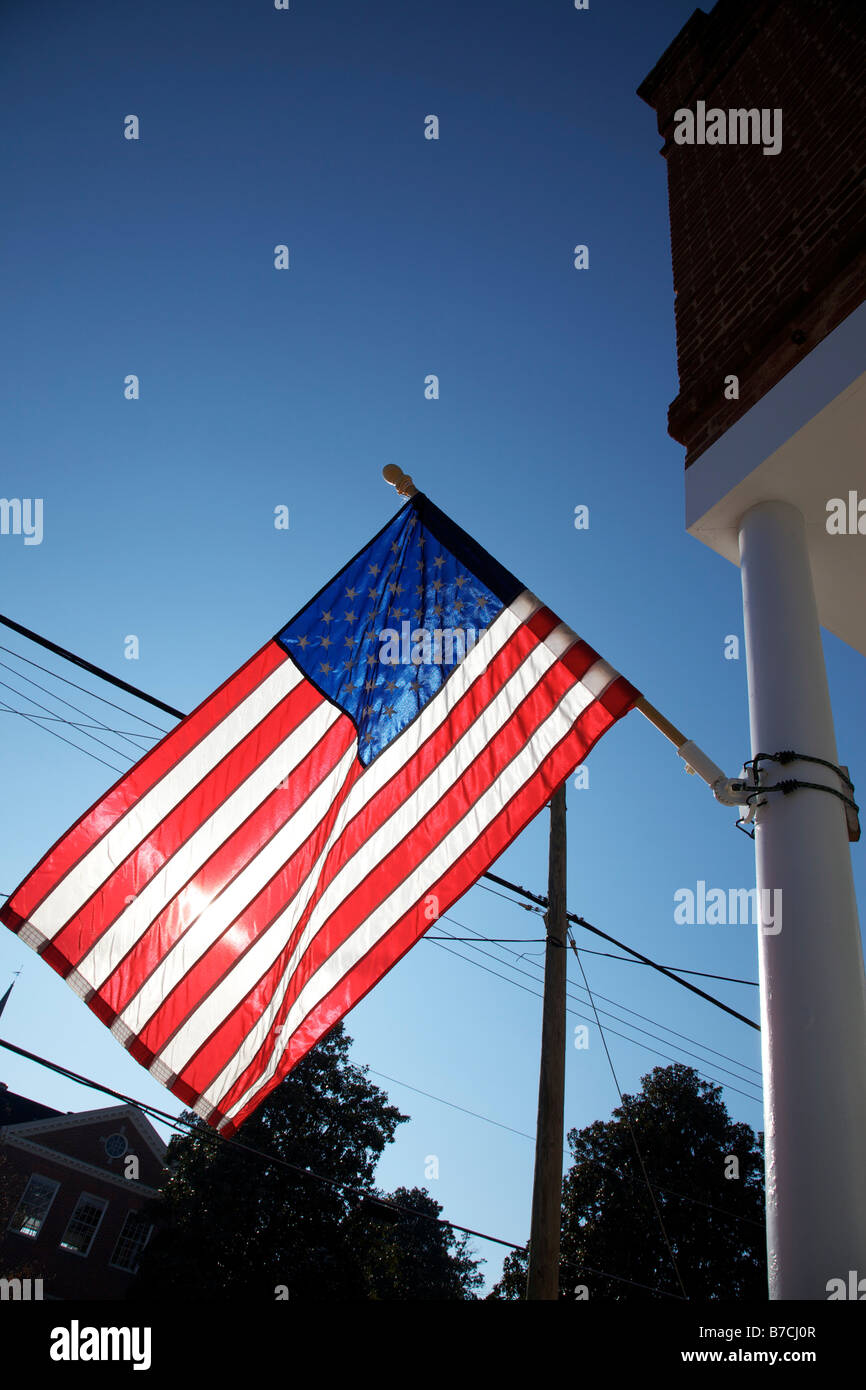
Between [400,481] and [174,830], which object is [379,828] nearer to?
[174,830]

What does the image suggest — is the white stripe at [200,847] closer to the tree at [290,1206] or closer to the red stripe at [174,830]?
the red stripe at [174,830]

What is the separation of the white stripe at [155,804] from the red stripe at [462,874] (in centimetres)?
130

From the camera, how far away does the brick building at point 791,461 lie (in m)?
3.24

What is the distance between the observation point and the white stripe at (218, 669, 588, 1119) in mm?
4824

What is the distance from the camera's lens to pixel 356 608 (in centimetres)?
561

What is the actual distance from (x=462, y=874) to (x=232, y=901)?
1.33 metres

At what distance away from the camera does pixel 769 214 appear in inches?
231

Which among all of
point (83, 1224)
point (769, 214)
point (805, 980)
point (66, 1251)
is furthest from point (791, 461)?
point (83, 1224)

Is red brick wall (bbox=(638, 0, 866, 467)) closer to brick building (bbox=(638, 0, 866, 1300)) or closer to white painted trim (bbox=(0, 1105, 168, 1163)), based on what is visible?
brick building (bbox=(638, 0, 866, 1300))

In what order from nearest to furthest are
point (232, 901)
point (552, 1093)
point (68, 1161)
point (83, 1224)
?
point (232, 901) → point (552, 1093) → point (83, 1224) → point (68, 1161)

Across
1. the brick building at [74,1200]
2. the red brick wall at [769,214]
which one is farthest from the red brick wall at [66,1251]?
the red brick wall at [769,214]
